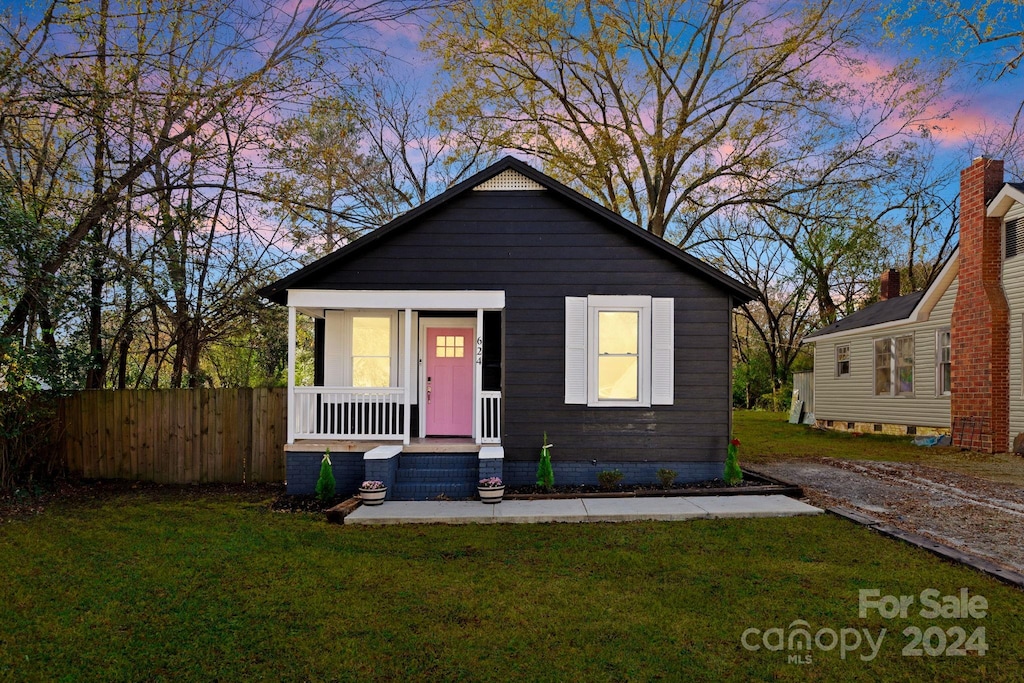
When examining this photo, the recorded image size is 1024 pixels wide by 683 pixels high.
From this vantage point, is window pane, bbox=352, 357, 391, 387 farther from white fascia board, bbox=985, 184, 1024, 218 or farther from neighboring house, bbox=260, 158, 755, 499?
white fascia board, bbox=985, 184, 1024, 218

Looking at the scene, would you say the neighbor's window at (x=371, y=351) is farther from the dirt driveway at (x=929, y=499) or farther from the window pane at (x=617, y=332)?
the dirt driveway at (x=929, y=499)

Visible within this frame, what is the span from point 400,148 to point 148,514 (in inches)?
606

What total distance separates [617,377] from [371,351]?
402cm

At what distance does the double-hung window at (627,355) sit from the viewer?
964 centimetres

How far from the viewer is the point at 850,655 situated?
3967mm

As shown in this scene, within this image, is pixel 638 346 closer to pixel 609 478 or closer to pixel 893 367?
pixel 609 478

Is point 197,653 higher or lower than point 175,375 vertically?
lower

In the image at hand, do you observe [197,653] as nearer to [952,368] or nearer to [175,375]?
[175,375]

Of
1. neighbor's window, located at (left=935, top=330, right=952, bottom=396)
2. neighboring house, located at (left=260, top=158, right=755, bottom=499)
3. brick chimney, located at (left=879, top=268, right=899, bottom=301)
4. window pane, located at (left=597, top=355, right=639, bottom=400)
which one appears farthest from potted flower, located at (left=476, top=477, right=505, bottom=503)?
brick chimney, located at (left=879, top=268, right=899, bottom=301)

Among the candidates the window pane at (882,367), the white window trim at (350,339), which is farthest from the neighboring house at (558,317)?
the window pane at (882,367)

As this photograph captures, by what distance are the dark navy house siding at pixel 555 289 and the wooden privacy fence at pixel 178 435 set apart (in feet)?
8.61

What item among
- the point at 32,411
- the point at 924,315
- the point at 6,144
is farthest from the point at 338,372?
the point at 924,315

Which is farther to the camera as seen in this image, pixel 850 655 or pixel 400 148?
pixel 400 148

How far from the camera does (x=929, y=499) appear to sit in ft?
28.8
